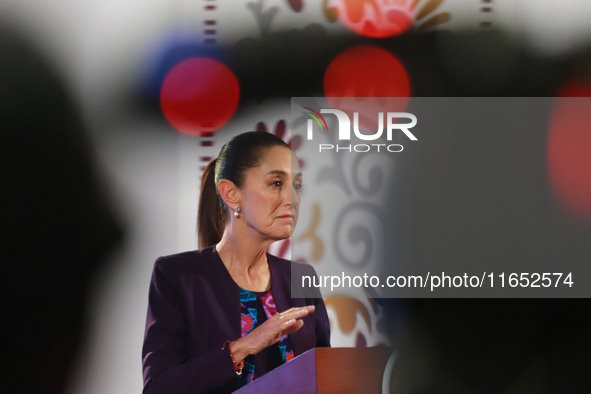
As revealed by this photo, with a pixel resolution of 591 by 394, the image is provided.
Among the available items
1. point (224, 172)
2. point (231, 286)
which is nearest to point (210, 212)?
point (224, 172)

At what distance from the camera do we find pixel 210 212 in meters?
2.23

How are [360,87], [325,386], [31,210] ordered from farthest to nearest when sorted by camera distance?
[360,87], [31,210], [325,386]

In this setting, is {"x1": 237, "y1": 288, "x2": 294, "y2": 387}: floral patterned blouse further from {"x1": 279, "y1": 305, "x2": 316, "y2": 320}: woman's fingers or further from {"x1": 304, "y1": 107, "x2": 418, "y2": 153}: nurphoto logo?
{"x1": 304, "y1": 107, "x2": 418, "y2": 153}: nurphoto logo

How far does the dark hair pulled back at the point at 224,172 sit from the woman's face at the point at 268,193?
3cm

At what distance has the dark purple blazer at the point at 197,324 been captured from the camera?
1.71 m

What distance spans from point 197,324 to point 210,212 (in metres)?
0.48

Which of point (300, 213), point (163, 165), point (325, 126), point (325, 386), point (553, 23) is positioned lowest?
point (325, 386)

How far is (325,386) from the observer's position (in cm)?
101

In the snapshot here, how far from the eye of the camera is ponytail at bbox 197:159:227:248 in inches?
87.0

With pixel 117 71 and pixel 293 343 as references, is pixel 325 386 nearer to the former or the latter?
pixel 293 343

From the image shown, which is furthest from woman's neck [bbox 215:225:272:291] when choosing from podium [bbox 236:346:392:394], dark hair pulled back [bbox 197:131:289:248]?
podium [bbox 236:346:392:394]

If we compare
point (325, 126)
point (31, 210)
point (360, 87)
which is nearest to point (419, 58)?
point (360, 87)

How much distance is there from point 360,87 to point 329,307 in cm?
94

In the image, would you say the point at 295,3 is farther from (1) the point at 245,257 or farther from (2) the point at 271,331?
(2) the point at 271,331
